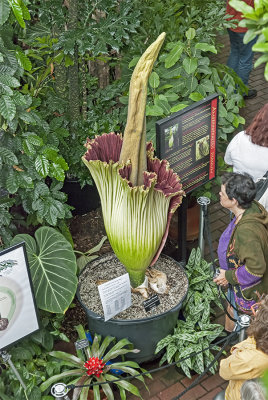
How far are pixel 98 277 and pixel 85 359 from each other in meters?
0.59

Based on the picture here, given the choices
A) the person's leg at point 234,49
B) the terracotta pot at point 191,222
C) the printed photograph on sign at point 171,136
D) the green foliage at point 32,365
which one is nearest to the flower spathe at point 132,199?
the printed photograph on sign at point 171,136

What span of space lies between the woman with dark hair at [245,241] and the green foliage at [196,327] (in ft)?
1.55

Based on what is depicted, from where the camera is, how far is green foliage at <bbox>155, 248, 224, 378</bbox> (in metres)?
3.89

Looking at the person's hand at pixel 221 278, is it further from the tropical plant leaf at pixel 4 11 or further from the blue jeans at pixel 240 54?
the blue jeans at pixel 240 54

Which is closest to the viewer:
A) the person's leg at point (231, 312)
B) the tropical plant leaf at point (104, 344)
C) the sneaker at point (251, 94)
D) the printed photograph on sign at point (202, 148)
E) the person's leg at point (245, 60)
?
the tropical plant leaf at point (104, 344)

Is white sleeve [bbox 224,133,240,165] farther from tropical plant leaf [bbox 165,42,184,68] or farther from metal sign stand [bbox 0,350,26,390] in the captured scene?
metal sign stand [bbox 0,350,26,390]

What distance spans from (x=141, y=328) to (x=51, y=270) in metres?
0.70

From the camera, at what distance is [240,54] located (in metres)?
6.50

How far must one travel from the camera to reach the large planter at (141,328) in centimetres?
378

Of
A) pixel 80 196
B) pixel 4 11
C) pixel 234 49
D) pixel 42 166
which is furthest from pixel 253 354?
pixel 234 49

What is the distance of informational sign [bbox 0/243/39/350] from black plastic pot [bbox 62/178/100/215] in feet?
6.08

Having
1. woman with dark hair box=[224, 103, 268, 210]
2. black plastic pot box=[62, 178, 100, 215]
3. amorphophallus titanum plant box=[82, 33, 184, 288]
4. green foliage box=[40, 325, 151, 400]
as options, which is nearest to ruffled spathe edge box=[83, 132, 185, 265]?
amorphophallus titanum plant box=[82, 33, 184, 288]

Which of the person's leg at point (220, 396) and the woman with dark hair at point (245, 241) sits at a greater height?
the woman with dark hair at point (245, 241)

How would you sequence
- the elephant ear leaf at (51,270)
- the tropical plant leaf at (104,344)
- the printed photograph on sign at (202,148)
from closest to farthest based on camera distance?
the elephant ear leaf at (51,270), the tropical plant leaf at (104,344), the printed photograph on sign at (202,148)
